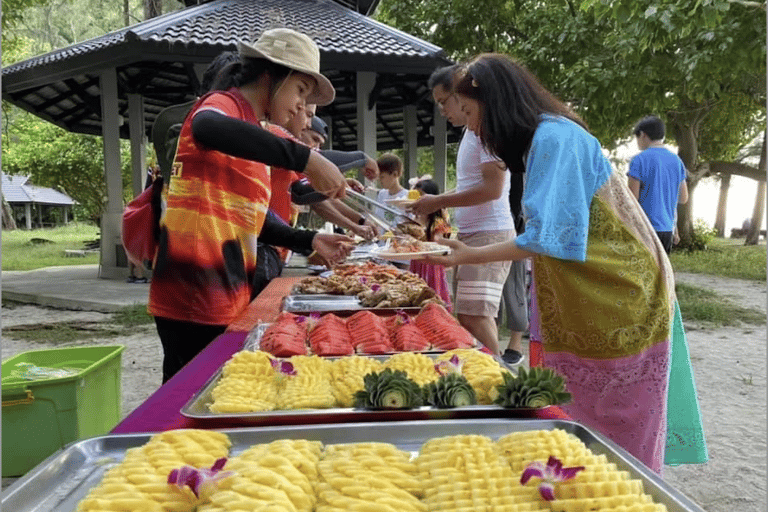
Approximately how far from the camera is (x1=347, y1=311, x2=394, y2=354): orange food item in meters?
2.03

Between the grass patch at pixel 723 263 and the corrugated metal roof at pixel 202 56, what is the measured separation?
7076 mm

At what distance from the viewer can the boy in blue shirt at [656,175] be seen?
6.55 m

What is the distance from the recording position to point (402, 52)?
9.20 metres

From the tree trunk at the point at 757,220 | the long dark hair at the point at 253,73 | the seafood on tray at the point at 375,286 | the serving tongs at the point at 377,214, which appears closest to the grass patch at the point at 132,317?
the seafood on tray at the point at 375,286

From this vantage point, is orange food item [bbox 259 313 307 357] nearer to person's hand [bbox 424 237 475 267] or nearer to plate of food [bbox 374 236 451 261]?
plate of food [bbox 374 236 451 261]

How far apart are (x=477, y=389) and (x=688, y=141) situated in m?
16.7

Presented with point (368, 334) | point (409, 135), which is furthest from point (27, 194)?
point (368, 334)

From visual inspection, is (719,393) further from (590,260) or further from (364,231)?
(590,260)

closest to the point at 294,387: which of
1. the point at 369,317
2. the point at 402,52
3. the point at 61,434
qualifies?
the point at 369,317

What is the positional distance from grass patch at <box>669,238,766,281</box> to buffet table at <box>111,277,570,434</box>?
38.5ft

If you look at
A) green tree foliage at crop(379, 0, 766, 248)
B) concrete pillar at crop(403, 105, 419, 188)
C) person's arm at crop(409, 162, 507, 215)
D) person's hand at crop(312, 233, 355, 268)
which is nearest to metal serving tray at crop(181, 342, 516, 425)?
person's hand at crop(312, 233, 355, 268)

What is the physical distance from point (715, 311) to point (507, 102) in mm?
7438

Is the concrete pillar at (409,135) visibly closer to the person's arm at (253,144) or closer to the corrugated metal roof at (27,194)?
the person's arm at (253,144)

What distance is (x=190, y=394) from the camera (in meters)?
1.62
